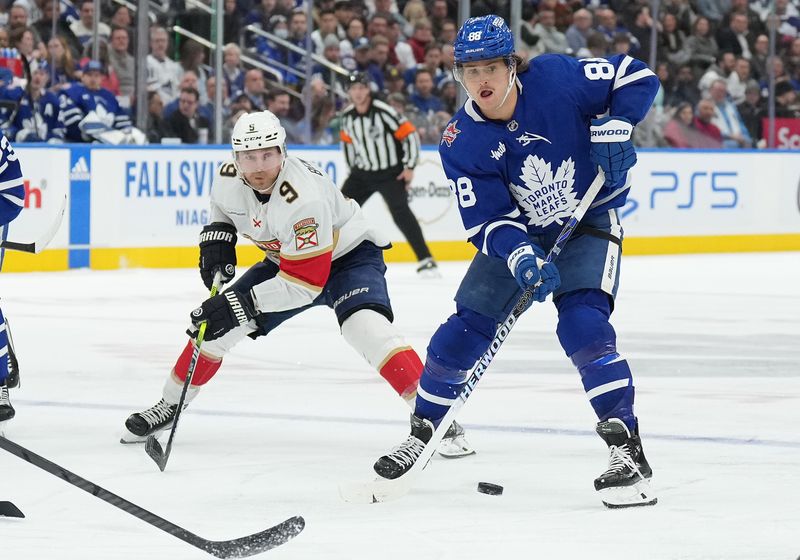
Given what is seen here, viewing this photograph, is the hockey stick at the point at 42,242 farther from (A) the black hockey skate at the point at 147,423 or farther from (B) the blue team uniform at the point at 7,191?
(A) the black hockey skate at the point at 147,423

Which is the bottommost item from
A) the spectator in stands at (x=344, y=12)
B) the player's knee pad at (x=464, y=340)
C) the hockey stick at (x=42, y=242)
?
the player's knee pad at (x=464, y=340)

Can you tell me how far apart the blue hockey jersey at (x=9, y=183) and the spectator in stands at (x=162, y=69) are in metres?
5.24

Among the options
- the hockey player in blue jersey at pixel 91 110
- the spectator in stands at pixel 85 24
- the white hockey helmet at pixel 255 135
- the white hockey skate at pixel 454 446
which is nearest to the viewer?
the white hockey helmet at pixel 255 135

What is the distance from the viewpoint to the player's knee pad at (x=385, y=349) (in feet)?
12.3

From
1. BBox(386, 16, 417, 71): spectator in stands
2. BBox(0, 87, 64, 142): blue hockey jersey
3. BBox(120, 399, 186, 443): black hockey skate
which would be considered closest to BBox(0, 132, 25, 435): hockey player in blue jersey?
BBox(120, 399, 186, 443): black hockey skate

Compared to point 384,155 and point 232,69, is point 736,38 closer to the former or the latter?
point 384,155

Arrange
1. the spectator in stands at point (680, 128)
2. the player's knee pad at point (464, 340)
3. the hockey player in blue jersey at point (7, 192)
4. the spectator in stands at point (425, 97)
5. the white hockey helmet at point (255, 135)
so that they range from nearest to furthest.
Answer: the player's knee pad at point (464, 340), the white hockey helmet at point (255, 135), the hockey player in blue jersey at point (7, 192), the spectator in stands at point (425, 97), the spectator in stands at point (680, 128)

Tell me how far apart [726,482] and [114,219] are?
5.98 meters

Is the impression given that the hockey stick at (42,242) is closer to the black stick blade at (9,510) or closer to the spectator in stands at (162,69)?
the black stick blade at (9,510)

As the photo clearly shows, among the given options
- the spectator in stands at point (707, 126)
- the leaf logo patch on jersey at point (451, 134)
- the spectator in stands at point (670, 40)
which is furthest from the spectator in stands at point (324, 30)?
the leaf logo patch on jersey at point (451, 134)

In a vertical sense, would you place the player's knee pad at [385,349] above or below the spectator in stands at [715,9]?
below

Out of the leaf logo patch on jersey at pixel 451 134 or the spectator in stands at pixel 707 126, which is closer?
the leaf logo patch on jersey at pixel 451 134

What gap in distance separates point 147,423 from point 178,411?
129 millimetres

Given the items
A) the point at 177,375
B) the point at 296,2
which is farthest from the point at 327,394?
the point at 296,2
